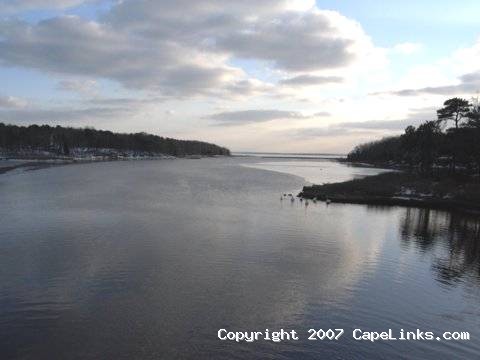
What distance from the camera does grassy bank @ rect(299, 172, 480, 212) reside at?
5307 centimetres

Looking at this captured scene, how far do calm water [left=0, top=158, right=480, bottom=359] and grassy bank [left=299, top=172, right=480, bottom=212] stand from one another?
13068 mm

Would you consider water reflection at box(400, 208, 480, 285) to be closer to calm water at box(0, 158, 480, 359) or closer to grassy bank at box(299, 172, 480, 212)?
calm water at box(0, 158, 480, 359)

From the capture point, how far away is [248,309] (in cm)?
1833

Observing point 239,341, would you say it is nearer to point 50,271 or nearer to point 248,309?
point 248,309

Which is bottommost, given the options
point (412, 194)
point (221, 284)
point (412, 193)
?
point (221, 284)

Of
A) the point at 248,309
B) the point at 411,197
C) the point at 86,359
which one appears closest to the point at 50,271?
the point at 86,359

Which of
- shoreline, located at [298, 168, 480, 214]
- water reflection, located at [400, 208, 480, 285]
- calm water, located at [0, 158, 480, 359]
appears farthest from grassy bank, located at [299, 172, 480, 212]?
calm water, located at [0, 158, 480, 359]

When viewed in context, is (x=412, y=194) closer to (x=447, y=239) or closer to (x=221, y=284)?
(x=447, y=239)

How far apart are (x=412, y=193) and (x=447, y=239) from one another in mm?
25120

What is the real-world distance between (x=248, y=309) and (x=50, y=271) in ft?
36.7

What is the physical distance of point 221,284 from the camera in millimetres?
21172

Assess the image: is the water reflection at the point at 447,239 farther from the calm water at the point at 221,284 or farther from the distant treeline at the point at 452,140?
the distant treeline at the point at 452,140

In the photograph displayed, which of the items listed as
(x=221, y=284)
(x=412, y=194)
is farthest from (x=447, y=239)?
(x=412, y=194)

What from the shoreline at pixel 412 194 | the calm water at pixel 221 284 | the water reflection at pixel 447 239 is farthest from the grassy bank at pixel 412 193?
the calm water at pixel 221 284
